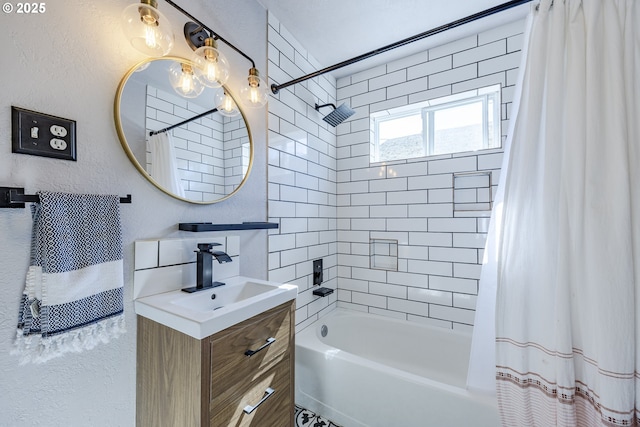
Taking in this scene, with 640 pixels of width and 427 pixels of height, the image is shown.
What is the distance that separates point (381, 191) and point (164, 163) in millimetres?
1592

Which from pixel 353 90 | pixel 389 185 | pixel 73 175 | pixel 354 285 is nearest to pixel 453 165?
pixel 389 185

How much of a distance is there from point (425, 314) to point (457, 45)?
2.02 metres

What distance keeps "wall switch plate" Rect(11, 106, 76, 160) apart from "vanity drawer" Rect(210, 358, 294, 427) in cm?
91

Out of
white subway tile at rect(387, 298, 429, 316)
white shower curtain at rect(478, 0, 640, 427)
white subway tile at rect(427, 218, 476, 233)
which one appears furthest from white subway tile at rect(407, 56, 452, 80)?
white subway tile at rect(387, 298, 429, 316)

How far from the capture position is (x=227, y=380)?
2.75ft

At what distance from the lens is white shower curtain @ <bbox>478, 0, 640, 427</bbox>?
32.6 inches

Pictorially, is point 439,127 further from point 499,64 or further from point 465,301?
point 465,301

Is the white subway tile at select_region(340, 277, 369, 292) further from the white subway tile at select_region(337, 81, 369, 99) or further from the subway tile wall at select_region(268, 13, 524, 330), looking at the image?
the white subway tile at select_region(337, 81, 369, 99)

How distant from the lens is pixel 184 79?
111 cm

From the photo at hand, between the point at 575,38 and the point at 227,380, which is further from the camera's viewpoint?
the point at 575,38

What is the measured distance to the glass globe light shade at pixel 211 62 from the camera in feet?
3.45

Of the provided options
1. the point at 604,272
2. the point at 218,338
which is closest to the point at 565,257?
the point at 604,272

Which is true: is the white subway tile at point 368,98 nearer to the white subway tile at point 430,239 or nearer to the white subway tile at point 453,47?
the white subway tile at point 453,47

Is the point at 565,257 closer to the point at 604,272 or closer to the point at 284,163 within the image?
the point at 604,272
